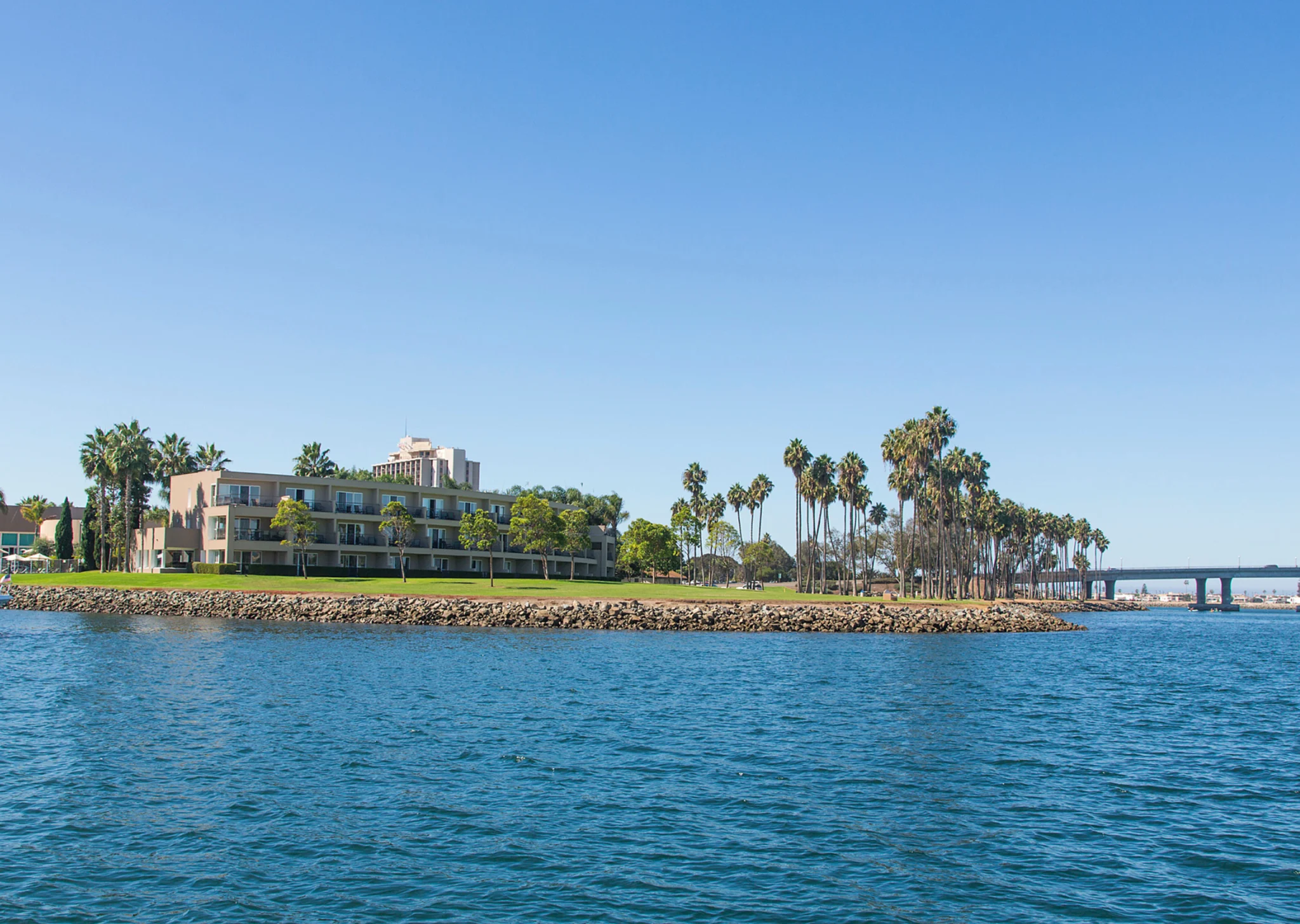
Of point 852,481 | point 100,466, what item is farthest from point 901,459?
point 100,466

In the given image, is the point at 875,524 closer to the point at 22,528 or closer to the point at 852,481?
the point at 852,481

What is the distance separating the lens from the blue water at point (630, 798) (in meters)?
15.3

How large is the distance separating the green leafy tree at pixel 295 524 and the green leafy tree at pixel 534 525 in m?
21.3

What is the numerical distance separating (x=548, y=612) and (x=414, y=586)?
20.6 meters

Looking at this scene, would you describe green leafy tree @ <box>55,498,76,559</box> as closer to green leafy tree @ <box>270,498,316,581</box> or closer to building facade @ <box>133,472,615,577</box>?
building facade @ <box>133,472,615,577</box>

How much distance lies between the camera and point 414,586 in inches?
3674

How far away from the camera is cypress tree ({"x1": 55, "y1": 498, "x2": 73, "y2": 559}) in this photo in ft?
421

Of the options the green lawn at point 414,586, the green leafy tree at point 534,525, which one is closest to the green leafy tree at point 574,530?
the green leafy tree at point 534,525

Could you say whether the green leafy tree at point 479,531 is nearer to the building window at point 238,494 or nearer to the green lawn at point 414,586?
the green lawn at point 414,586

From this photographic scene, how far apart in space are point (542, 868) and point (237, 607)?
73996 millimetres

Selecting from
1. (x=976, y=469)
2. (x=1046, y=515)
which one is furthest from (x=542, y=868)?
(x=1046, y=515)

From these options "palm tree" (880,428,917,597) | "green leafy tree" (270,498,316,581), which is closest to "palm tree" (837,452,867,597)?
"palm tree" (880,428,917,597)

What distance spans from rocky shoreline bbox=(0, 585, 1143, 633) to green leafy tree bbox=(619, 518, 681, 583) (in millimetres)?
38569

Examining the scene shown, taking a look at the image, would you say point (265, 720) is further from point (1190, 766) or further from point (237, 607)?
point (237, 607)
